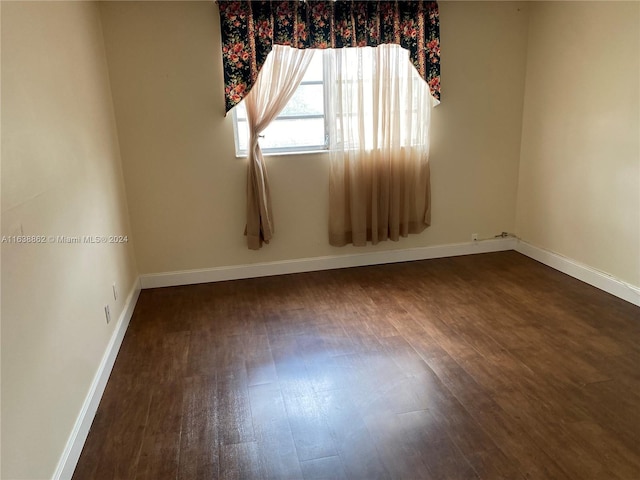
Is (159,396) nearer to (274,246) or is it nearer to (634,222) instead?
(274,246)

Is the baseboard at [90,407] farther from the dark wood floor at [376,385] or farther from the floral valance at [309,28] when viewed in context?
the floral valance at [309,28]

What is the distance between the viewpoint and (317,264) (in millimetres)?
4426

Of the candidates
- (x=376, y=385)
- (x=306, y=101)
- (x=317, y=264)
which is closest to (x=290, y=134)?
(x=306, y=101)

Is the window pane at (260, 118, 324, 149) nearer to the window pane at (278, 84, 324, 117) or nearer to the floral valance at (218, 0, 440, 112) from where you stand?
→ the window pane at (278, 84, 324, 117)

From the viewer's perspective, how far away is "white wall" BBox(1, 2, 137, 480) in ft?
5.48

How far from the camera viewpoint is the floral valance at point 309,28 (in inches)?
145

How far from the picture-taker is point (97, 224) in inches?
115

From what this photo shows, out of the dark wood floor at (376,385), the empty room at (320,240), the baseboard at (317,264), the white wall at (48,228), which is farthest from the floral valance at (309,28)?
the dark wood floor at (376,385)

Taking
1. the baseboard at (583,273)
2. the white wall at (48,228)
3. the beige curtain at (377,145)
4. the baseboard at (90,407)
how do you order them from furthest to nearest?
the beige curtain at (377,145), the baseboard at (583,273), the baseboard at (90,407), the white wall at (48,228)

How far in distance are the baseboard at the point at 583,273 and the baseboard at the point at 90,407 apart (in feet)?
12.0

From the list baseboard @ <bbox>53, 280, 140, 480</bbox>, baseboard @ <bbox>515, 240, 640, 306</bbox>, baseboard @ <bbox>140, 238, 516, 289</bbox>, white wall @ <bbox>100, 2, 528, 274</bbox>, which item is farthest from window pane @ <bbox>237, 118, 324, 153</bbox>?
baseboard @ <bbox>515, 240, 640, 306</bbox>

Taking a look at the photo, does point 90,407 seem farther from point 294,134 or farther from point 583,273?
point 583,273

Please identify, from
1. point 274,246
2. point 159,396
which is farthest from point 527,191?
point 159,396

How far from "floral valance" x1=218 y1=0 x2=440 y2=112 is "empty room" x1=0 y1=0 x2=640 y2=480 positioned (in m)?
0.02
